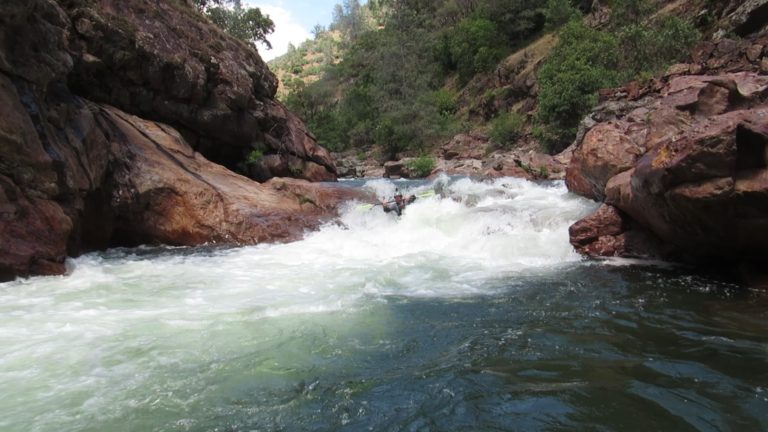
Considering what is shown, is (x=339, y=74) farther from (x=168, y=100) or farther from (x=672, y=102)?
(x=672, y=102)

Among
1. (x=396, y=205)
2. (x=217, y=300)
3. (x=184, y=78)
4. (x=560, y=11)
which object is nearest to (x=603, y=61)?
(x=560, y=11)

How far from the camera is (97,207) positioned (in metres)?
10.6

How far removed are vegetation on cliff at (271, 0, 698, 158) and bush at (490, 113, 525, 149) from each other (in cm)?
7

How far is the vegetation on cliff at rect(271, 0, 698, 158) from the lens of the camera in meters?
27.7

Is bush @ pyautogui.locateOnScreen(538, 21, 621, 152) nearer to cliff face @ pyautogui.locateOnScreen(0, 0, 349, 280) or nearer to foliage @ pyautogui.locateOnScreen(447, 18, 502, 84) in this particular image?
foliage @ pyautogui.locateOnScreen(447, 18, 502, 84)

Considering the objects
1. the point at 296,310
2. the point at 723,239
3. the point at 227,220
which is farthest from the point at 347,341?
the point at 227,220


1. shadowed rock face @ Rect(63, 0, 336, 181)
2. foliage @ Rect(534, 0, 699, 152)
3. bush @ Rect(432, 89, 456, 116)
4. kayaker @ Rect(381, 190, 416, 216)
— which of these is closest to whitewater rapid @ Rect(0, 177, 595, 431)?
kayaker @ Rect(381, 190, 416, 216)

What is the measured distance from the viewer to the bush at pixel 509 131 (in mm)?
34281

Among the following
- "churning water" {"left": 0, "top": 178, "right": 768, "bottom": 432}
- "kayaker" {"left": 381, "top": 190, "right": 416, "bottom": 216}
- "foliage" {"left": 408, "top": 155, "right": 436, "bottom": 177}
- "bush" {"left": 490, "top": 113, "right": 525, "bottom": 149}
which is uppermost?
"bush" {"left": 490, "top": 113, "right": 525, "bottom": 149}

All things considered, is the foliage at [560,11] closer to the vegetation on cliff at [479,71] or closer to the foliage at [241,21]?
the vegetation on cliff at [479,71]

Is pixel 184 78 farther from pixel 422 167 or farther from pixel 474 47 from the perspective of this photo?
pixel 474 47

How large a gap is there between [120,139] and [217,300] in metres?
6.28

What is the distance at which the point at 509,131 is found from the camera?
34.3 metres

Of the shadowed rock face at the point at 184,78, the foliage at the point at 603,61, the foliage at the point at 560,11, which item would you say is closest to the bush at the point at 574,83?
the foliage at the point at 603,61
